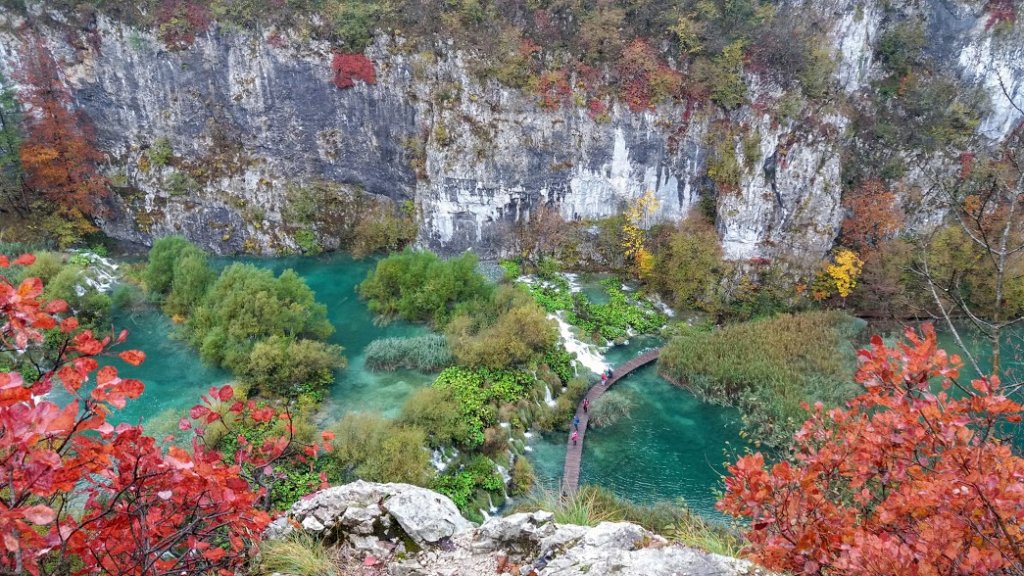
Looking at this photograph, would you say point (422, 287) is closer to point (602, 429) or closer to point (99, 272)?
point (602, 429)

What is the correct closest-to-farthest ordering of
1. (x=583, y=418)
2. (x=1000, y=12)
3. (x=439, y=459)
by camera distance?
(x=439, y=459)
(x=583, y=418)
(x=1000, y=12)

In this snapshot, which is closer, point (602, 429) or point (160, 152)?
point (602, 429)

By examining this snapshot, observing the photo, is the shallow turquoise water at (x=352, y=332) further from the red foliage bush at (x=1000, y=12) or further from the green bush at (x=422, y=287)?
the red foliage bush at (x=1000, y=12)

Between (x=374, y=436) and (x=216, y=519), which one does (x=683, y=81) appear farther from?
(x=216, y=519)

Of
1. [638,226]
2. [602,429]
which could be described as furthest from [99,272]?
[638,226]

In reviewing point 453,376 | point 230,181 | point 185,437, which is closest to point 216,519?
point 185,437

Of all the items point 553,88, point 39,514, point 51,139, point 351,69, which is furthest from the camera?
point 351,69

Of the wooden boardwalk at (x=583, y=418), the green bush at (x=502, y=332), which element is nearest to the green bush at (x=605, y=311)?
the wooden boardwalk at (x=583, y=418)
